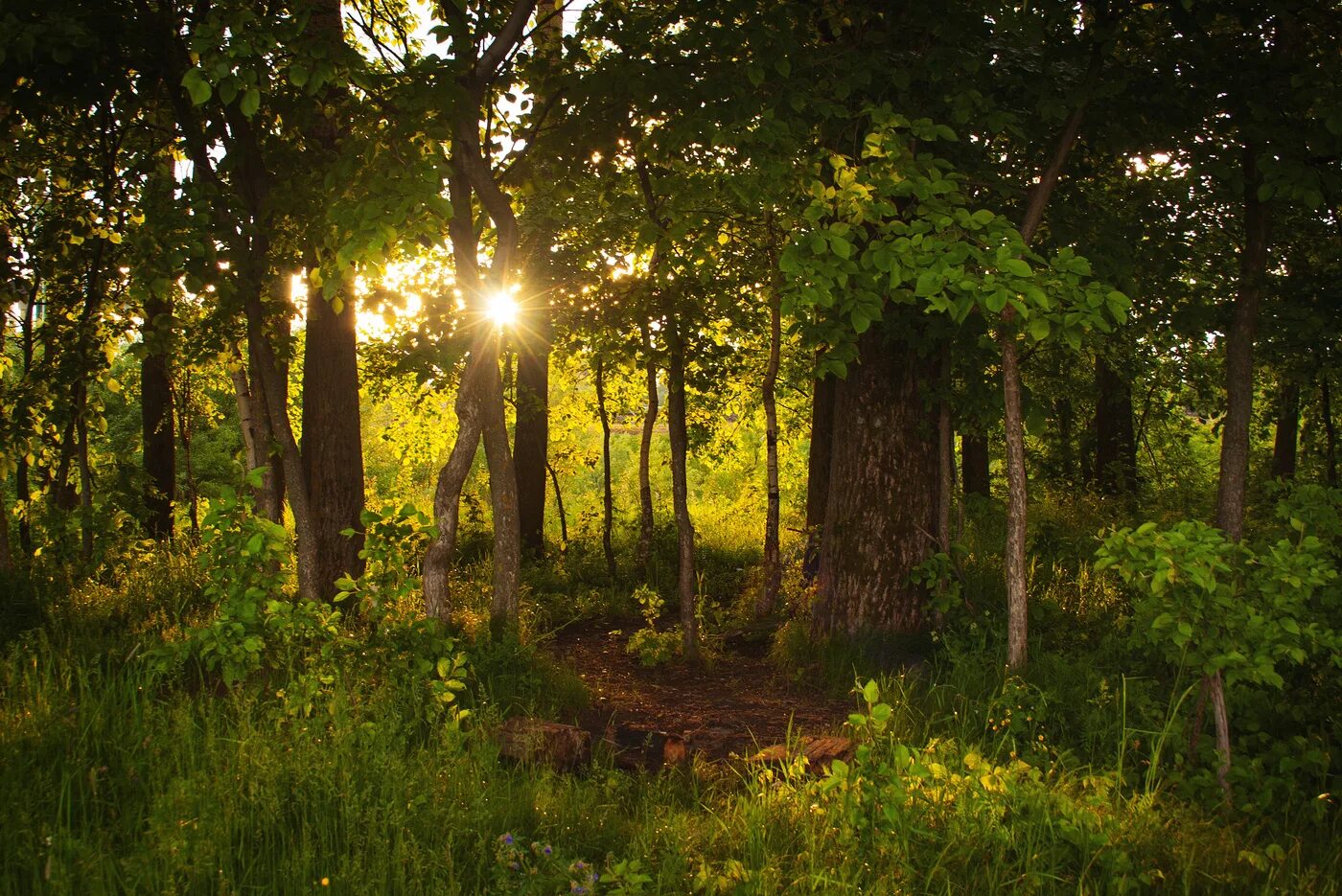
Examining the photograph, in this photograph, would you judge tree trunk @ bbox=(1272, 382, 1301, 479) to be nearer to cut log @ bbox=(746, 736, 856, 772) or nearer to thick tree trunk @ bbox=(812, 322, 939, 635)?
thick tree trunk @ bbox=(812, 322, 939, 635)

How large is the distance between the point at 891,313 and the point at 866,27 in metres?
2.23

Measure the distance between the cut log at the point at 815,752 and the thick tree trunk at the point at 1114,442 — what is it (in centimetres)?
964

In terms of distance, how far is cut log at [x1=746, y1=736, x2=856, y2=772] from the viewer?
4524 mm

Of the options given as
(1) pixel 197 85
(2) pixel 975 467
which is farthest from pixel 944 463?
(2) pixel 975 467

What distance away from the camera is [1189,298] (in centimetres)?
662

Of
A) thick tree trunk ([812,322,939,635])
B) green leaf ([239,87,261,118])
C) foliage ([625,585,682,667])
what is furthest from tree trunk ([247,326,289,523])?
thick tree trunk ([812,322,939,635])

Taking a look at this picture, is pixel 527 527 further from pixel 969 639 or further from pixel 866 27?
pixel 866 27

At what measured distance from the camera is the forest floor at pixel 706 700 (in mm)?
5359

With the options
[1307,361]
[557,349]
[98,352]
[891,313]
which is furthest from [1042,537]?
[98,352]

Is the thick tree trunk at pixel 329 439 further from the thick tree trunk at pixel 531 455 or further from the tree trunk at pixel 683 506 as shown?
the thick tree trunk at pixel 531 455

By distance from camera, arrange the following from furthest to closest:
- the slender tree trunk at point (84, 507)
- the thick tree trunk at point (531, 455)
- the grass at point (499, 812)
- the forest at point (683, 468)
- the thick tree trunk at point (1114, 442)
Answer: the thick tree trunk at point (1114, 442) → the thick tree trunk at point (531, 455) → the slender tree trunk at point (84, 507) → the forest at point (683, 468) → the grass at point (499, 812)

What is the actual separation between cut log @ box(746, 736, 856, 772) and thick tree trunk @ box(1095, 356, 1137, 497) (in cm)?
964

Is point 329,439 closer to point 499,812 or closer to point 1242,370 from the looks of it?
point 499,812

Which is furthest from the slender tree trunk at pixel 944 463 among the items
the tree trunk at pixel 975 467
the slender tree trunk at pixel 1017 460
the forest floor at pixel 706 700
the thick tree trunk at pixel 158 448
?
the thick tree trunk at pixel 158 448
